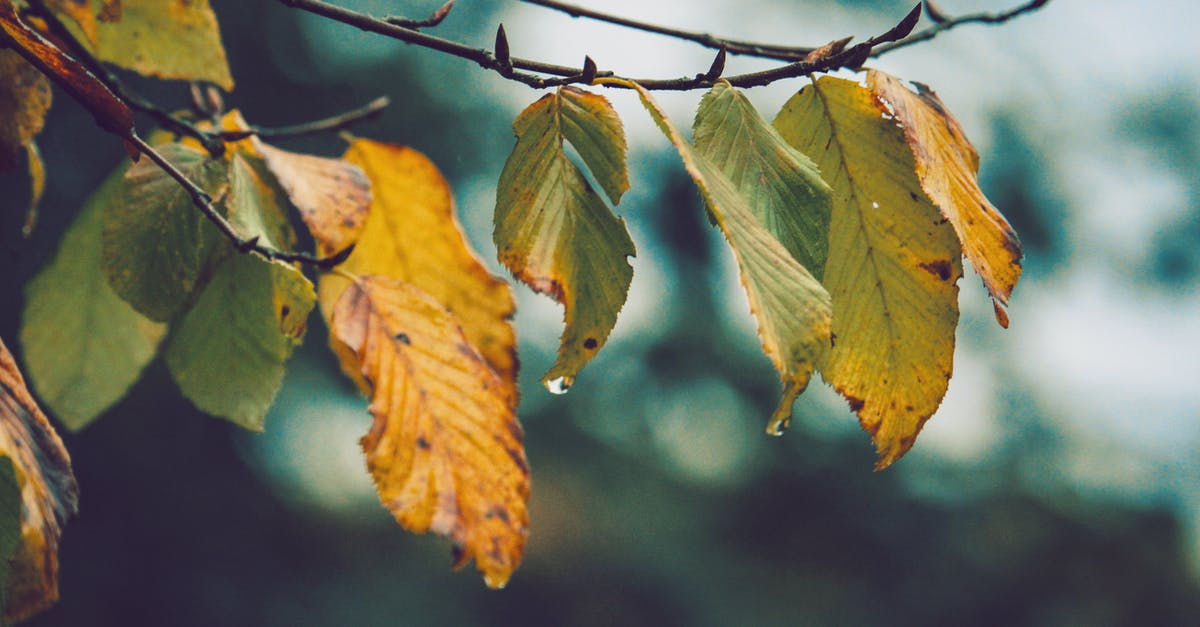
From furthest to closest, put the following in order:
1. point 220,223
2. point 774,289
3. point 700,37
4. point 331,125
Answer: point 331,125
point 700,37
point 220,223
point 774,289

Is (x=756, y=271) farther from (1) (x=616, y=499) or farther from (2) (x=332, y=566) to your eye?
(1) (x=616, y=499)

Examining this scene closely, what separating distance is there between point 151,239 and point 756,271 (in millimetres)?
388

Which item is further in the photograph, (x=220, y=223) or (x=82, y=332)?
(x=82, y=332)

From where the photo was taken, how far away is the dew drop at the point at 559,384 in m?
0.44

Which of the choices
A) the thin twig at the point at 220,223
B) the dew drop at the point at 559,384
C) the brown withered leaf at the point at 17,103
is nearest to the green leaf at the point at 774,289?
the dew drop at the point at 559,384

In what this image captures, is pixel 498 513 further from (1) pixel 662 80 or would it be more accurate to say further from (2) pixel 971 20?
(2) pixel 971 20

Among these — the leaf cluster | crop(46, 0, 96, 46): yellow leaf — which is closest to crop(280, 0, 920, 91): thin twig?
the leaf cluster

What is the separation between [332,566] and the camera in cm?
965

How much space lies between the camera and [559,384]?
1.56ft

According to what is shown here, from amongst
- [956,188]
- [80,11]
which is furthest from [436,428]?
[80,11]

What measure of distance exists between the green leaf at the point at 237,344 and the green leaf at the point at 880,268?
1.09 ft

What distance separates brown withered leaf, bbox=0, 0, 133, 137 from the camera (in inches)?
17.0

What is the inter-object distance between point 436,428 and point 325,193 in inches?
7.6

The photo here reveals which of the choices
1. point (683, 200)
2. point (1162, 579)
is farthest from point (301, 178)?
point (1162, 579)
